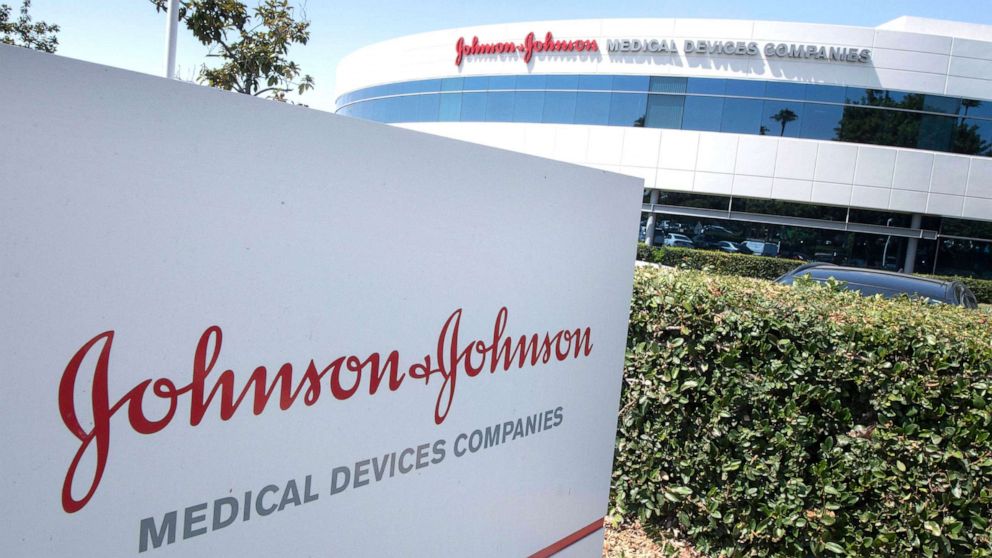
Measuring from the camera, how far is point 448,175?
2158mm

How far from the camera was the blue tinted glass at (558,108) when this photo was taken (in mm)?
28797

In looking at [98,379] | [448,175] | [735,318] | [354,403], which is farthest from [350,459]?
[735,318]

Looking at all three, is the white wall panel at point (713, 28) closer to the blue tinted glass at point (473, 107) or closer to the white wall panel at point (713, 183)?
the white wall panel at point (713, 183)

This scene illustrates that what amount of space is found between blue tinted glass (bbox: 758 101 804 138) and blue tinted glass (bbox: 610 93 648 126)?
4.61 meters

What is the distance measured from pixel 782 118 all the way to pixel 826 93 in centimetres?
176

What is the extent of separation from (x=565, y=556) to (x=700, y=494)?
68.7 inches

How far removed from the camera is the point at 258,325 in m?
1.71

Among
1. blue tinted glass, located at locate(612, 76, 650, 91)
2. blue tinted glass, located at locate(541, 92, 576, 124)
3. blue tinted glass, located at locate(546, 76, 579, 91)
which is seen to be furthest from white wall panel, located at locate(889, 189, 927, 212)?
blue tinted glass, located at locate(546, 76, 579, 91)

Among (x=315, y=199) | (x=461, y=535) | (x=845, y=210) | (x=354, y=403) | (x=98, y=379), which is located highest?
(x=845, y=210)

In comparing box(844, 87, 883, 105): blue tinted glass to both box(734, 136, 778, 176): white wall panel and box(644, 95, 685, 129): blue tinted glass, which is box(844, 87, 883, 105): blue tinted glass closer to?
box(734, 136, 778, 176): white wall panel

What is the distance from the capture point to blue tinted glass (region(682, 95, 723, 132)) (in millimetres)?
26953

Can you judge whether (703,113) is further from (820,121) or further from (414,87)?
(414,87)

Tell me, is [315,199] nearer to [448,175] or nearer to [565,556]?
[448,175]

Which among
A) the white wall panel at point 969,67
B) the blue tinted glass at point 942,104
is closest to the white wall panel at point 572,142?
the blue tinted glass at point 942,104
